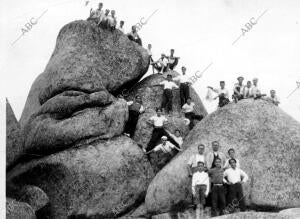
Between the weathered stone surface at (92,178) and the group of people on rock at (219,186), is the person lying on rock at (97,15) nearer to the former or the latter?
the weathered stone surface at (92,178)

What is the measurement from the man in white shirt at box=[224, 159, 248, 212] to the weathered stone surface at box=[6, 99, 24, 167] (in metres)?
10.8

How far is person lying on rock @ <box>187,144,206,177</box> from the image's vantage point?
22531 mm

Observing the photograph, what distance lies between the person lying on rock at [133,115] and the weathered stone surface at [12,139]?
208 inches

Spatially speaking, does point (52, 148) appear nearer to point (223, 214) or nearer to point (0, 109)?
point (0, 109)

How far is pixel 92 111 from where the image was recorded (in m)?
27.5

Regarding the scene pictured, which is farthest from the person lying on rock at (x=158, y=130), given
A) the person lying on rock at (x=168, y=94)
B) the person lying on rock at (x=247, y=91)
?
the person lying on rock at (x=247, y=91)

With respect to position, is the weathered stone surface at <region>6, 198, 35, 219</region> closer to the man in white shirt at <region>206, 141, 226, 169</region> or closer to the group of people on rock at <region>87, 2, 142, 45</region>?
the man in white shirt at <region>206, 141, 226, 169</region>

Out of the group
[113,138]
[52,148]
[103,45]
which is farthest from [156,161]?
[103,45]

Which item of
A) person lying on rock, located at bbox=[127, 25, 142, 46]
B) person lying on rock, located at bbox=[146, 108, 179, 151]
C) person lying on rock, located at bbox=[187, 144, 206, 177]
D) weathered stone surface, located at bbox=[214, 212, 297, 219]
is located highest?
person lying on rock, located at bbox=[127, 25, 142, 46]

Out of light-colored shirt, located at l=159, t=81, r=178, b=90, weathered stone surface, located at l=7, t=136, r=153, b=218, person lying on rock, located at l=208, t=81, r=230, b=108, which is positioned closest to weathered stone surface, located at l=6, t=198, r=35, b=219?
weathered stone surface, located at l=7, t=136, r=153, b=218

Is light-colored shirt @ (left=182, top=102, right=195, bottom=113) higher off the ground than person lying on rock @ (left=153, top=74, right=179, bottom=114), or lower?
lower

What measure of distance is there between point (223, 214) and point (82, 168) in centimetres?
728

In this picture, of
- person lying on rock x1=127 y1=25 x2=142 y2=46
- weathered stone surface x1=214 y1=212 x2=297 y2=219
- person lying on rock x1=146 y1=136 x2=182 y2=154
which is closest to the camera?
weathered stone surface x1=214 y1=212 x2=297 y2=219

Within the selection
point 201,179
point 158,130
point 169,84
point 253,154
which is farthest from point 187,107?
point 201,179
